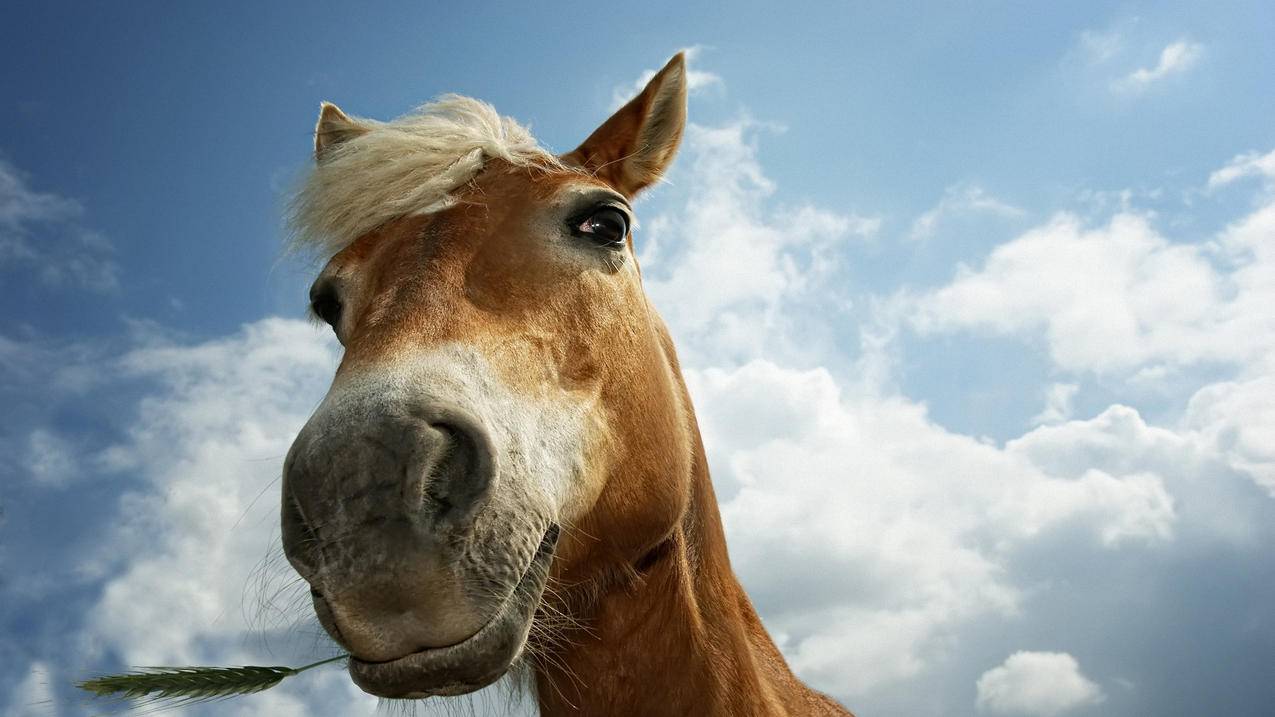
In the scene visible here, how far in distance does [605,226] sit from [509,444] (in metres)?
1.23

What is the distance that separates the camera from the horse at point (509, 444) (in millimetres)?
2156

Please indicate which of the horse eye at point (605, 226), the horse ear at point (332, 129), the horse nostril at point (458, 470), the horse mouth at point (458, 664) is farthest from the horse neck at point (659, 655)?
the horse ear at point (332, 129)

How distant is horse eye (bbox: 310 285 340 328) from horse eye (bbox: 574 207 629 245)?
1070 mm

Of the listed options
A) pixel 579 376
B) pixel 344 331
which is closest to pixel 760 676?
pixel 579 376

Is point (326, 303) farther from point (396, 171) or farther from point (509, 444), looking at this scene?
point (509, 444)


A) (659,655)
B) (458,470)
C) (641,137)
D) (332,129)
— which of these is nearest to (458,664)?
(458,470)

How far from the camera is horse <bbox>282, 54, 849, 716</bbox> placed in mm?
2156

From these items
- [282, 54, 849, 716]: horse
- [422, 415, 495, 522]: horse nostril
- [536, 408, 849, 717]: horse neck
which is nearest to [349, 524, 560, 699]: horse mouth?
[282, 54, 849, 716]: horse

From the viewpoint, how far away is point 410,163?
3344mm

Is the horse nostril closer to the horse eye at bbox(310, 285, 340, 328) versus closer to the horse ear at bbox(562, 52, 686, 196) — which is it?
the horse eye at bbox(310, 285, 340, 328)

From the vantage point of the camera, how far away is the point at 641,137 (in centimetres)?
403

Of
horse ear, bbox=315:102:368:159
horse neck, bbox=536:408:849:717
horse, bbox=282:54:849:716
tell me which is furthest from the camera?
horse ear, bbox=315:102:368:159

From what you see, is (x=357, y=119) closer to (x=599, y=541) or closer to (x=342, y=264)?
(x=342, y=264)

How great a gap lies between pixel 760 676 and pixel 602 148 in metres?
2.57
